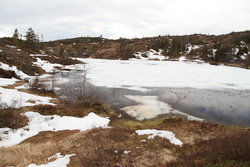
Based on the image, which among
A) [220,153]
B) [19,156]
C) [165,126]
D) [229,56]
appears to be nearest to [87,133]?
[19,156]

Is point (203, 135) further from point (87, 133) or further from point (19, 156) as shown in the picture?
point (19, 156)

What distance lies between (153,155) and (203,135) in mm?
4601

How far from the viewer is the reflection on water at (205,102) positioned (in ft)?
43.5

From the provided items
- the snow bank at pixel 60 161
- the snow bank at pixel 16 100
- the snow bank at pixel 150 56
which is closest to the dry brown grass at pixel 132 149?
the snow bank at pixel 60 161

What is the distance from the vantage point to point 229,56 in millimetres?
67625

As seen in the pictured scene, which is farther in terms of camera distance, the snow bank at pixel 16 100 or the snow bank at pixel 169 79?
the snow bank at pixel 169 79

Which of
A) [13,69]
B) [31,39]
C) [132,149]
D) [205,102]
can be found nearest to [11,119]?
[132,149]

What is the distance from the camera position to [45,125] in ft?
32.3

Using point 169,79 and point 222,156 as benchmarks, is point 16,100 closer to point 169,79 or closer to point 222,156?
point 222,156

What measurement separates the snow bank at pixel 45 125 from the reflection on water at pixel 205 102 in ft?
11.4

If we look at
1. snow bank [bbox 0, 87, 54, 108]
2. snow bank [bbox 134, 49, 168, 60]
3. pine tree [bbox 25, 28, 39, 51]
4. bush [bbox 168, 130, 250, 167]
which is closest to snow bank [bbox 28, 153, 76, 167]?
bush [bbox 168, 130, 250, 167]

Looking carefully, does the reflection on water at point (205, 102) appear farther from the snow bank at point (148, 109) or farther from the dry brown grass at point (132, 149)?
the dry brown grass at point (132, 149)

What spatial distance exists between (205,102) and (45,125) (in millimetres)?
16452

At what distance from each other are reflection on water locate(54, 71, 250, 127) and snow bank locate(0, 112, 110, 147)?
3474mm
